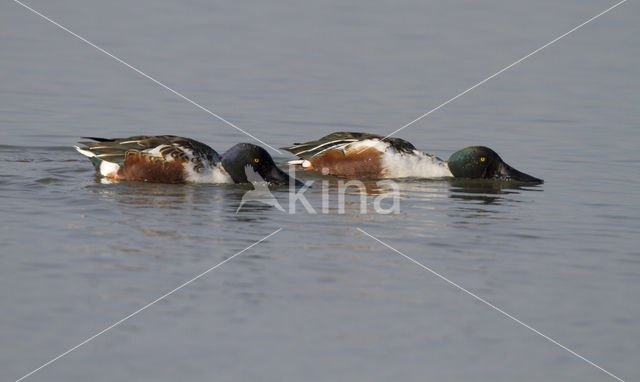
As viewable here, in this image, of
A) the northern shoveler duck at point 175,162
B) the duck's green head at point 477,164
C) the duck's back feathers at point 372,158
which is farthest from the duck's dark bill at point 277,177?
the duck's green head at point 477,164

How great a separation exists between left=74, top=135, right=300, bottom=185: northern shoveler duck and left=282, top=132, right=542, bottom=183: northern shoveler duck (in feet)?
4.02

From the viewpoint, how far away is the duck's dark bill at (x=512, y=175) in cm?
1323

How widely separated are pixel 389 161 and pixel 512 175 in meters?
1.71

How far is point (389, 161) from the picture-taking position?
44.3 ft

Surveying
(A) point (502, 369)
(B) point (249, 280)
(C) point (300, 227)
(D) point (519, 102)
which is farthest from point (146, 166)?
(D) point (519, 102)

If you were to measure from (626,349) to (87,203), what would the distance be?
20.5 ft

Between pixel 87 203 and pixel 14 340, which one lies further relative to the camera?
pixel 87 203

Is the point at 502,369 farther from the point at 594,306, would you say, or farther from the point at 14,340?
the point at 14,340

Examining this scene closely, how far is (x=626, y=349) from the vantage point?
253 inches

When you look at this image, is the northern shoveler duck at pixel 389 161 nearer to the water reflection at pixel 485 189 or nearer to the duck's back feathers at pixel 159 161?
the water reflection at pixel 485 189

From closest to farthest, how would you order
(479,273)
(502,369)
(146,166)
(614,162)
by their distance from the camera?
(502,369)
(479,273)
(146,166)
(614,162)

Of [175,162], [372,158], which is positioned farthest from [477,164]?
[175,162]

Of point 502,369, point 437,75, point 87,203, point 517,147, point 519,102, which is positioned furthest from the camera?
point 437,75

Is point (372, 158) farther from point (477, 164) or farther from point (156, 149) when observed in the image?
point (156, 149)
